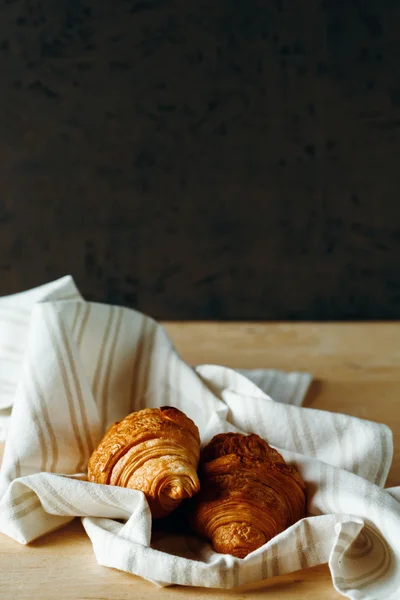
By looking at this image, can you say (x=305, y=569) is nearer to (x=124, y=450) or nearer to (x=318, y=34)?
(x=124, y=450)

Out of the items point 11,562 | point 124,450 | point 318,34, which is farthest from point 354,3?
point 11,562

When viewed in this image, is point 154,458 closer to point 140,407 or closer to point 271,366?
point 140,407

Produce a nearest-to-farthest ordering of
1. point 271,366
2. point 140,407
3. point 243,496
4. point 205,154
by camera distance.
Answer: point 243,496 → point 140,407 → point 271,366 → point 205,154

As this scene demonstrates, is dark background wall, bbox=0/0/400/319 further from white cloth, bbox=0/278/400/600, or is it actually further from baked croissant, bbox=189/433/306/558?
baked croissant, bbox=189/433/306/558

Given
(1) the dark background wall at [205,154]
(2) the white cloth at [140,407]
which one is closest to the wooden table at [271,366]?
(2) the white cloth at [140,407]

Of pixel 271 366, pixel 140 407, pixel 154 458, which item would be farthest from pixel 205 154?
pixel 154 458

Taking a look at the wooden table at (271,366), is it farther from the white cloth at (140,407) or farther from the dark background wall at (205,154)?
the dark background wall at (205,154)
